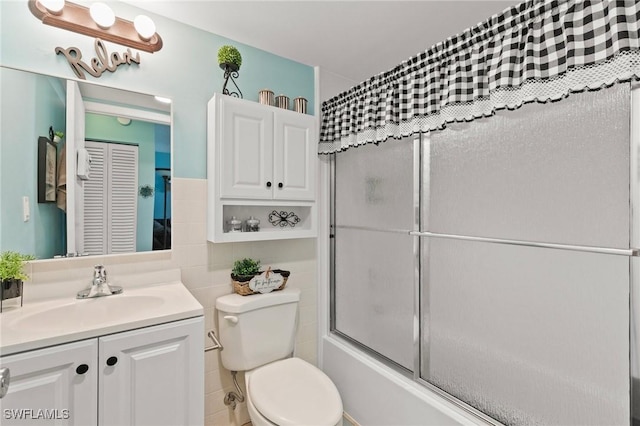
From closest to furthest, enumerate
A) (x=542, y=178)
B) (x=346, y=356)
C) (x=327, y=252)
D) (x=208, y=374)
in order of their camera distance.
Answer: (x=542, y=178), (x=208, y=374), (x=346, y=356), (x=327, y=252)

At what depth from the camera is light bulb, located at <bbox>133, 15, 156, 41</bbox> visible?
142cm

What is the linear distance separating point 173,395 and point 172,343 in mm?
199

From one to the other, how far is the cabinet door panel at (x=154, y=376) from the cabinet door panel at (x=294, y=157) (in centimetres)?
88

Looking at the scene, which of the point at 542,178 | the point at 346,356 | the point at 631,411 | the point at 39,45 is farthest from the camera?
the point at 346,356

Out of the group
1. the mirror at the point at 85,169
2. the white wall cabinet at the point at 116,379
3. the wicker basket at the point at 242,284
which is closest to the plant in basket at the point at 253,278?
the wicker basket at the point at 242,284

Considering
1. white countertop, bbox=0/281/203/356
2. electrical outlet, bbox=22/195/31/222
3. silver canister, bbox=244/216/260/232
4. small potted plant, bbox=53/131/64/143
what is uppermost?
small potted plant, bbox=53/131/64/143

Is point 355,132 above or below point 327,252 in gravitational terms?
above

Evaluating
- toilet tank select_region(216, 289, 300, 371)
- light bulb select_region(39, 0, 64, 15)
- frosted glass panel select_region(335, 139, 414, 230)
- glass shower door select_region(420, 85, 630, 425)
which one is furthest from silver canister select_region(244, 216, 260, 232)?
light bulb select_region(39, 0, 64, 15)

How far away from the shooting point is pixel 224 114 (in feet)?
5.21

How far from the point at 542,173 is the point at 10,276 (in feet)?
6.65

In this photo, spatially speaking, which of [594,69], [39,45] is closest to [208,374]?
[39,45]

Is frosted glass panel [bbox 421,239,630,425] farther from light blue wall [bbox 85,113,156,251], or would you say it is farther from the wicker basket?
light blue wall [bbox 85,113,156,251]

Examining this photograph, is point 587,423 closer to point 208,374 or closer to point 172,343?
point 172,343

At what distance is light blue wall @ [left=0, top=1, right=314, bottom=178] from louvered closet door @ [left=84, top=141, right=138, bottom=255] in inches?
8.9
